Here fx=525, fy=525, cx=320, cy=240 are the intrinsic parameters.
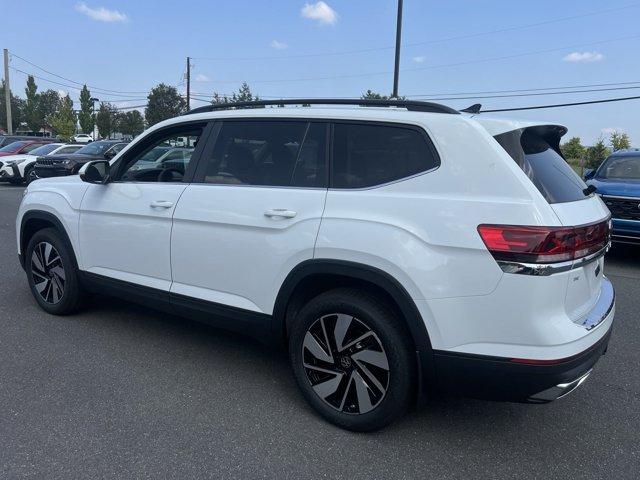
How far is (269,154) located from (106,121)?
83868mm

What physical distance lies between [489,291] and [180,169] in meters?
2.44

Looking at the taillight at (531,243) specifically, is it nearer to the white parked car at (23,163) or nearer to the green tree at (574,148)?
the white parked car at (23,163)

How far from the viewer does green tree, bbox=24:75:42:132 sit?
257ft

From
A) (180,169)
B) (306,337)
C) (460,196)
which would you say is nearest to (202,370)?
(306,337)

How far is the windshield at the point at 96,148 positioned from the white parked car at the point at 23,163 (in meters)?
0.66

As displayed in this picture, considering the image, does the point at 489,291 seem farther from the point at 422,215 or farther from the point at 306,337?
the point at 306,337

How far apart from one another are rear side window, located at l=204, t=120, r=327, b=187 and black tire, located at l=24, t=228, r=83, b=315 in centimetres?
177

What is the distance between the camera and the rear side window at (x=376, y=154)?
281cm

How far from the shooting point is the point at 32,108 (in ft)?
259

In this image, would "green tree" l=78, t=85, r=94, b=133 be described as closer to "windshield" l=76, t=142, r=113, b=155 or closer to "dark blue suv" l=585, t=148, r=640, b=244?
"windshield" l=76, t=142, r=113, b=155

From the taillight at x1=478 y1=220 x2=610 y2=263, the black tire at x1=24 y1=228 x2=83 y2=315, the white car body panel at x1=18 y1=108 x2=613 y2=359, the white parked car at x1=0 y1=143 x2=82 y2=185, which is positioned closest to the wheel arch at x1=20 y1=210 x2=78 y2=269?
the black tire at x1=24 y1=228 x2=83 y2=315

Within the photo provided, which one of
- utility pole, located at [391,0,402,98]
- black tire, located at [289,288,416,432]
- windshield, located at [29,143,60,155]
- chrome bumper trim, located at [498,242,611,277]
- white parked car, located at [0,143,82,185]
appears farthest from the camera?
windshield, located at [29,143,60,155]

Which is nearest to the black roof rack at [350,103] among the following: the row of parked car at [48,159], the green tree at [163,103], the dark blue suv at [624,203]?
the dark blue suv at [624,203]

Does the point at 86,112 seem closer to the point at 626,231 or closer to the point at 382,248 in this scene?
the point at 626,231
